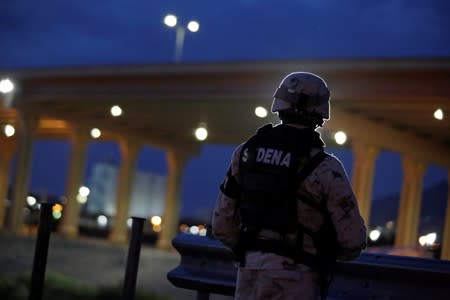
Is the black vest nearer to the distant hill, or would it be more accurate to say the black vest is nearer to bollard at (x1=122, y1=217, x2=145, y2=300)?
bollard at (x1=122, y1=217, x2=145, y2=300)

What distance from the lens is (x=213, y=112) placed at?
80.6 feet

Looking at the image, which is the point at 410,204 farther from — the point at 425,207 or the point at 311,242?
the point at 311,242

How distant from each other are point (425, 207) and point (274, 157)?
35862 millimetres

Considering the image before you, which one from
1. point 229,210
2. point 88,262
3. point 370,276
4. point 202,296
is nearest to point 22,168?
point 88,262

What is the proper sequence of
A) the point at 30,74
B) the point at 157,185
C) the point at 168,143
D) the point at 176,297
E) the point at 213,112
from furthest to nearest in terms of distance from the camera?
the point at 157,185, the point at 168,143, the point at 30,74, the point at 213,112, the point at 176,297

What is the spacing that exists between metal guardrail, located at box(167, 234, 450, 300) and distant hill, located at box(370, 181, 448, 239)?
92.6 ft

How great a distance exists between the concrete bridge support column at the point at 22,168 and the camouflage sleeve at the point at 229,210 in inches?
963

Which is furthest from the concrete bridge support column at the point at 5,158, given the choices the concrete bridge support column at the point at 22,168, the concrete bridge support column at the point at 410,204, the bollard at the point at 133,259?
the bollard at the point at 133,259

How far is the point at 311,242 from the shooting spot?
4188mm

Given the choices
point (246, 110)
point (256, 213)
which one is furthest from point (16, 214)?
point (256, 213)

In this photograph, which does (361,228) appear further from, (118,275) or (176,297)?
(118,275)

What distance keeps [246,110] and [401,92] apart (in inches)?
208

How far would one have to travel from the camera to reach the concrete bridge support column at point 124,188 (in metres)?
32.4

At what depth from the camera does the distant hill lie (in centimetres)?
3531
